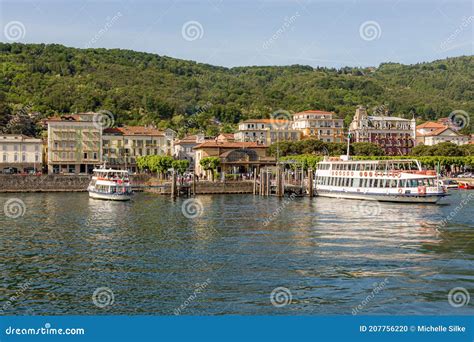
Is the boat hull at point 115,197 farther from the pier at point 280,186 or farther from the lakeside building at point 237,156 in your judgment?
the lakeside building at point 237,156

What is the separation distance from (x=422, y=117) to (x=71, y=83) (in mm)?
99029

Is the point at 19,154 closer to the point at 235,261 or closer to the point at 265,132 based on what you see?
the point at 265,132

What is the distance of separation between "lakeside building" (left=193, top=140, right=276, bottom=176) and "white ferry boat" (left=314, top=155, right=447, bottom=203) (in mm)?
21373

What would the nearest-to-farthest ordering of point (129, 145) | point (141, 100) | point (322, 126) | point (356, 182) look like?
1. point (356, 182)
2. point (129, 145)
3. point (322, 126)
4. point (141, 100)

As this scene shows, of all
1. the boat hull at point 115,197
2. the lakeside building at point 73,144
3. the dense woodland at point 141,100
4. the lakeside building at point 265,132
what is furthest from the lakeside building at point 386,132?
the boat hull at point 115,197

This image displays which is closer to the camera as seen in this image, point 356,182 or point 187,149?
point 356,182

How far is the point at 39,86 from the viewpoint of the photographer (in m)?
159

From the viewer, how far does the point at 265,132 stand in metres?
125

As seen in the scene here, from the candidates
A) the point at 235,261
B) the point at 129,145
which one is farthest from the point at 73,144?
the point at 235,261

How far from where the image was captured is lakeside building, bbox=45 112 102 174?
102 metres

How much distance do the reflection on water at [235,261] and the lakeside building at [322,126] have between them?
259 feet

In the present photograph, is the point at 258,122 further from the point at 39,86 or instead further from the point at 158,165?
the point at 39,86

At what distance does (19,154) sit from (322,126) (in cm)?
5904

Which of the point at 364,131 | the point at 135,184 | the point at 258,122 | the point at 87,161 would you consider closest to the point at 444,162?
the point at 364,131
